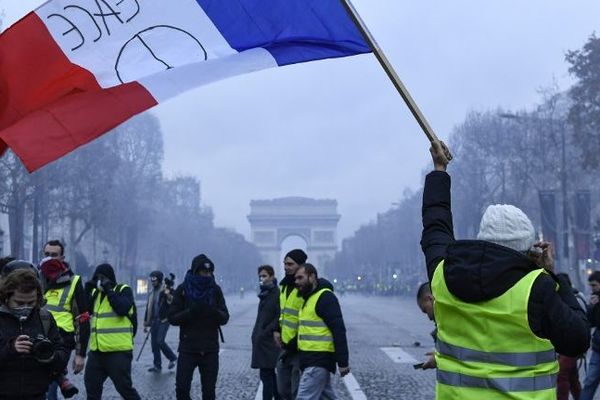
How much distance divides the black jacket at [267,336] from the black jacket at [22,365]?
17.5ft

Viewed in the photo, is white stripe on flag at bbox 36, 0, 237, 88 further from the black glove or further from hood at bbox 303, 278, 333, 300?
the black glove

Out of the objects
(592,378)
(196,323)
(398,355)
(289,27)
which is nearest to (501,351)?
(289,27)

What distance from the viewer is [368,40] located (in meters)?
5.18

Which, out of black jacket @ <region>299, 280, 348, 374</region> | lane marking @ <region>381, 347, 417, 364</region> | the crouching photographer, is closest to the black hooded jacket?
black jacket @ <region>299, 280, 348, 374</region>

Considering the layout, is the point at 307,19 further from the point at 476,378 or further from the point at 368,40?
the point at 476,378

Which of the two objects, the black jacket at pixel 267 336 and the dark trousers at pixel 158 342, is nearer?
the black jacket at pixel 267 336

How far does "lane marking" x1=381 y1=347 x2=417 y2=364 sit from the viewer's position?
20.6 metres

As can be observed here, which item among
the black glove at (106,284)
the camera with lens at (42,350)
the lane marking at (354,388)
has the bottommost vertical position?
the lane marking at (354,388)

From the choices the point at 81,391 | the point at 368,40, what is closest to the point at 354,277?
the point at 81,391

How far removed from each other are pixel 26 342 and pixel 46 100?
1.58m

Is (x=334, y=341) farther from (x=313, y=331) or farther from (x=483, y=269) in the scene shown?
(x=483, y=269)

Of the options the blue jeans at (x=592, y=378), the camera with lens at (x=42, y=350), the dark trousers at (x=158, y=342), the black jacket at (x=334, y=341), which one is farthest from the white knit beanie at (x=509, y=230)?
the dark trousers at (x=158, y=342)

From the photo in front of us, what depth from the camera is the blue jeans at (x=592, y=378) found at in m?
11.1

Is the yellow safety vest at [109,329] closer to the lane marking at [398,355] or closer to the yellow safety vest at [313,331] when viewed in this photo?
the yellow safety vest at [313,331]
